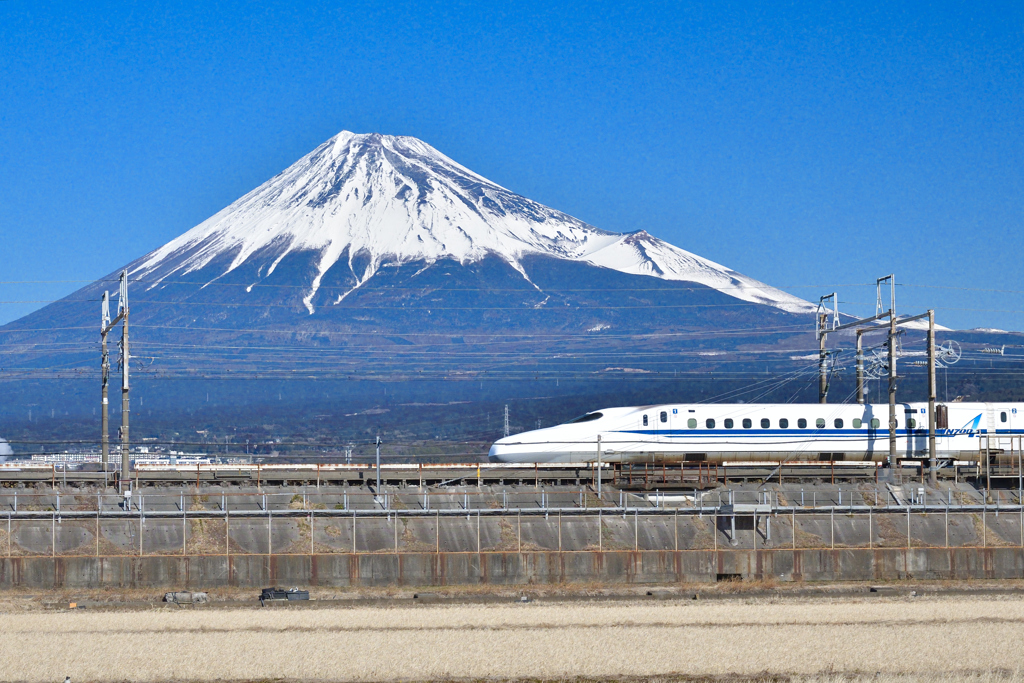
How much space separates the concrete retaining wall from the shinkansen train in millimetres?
12140

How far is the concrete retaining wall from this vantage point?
48469mm

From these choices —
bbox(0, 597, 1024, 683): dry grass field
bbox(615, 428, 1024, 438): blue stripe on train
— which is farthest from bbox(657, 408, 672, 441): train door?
bbox(0, 597, 1024, 683): dry grass field

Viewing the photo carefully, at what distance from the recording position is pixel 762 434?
6556cm

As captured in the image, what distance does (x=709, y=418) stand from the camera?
6494 centimetres

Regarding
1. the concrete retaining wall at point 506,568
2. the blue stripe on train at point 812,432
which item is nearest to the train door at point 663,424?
the blue stripe on train at point 812,432

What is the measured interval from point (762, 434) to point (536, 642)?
31.0m

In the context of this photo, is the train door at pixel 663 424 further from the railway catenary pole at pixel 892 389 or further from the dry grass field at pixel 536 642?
the dry grass field at pixel 536 642

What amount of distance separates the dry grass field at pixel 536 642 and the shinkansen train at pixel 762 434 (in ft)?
63.3

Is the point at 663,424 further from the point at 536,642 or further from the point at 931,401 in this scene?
the point at 536,642

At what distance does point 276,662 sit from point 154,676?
3.31 meters

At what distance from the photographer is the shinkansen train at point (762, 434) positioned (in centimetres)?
6412

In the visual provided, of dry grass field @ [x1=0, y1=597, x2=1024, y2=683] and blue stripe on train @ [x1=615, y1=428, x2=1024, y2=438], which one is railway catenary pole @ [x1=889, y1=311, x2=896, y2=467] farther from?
dry grass field @ [x1=0, y1=597, x2=1024, y2=683]

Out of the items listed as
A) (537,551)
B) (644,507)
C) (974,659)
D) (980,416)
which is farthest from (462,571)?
(980,416)

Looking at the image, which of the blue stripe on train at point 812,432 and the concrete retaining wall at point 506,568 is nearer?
the concrete retaining wall at point 506,568
